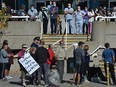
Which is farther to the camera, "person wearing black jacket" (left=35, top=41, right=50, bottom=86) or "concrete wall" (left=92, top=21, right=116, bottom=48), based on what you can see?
"concrete wall" (left=92, top=21, right=116, bottom=48)

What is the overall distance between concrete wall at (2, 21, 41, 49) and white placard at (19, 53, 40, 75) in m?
5.93

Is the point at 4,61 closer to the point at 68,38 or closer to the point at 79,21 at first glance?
the point at 68,38

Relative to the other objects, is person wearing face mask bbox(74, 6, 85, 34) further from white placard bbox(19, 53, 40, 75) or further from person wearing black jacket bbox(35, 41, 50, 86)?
white placard bbox(19, 53, 40, 75)

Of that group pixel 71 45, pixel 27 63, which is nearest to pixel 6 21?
pixel 71 45

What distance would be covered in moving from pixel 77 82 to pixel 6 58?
3628 mm

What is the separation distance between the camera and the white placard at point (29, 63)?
69.9 ft

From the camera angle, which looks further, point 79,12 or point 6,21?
point 79,12

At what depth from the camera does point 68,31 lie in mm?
29359

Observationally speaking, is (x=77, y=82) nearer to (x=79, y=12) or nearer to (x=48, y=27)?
(x=79, y=12)

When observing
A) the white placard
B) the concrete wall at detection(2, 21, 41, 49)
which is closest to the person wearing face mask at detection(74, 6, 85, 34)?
the concrete wall at detection(2, 21, 41, 49)

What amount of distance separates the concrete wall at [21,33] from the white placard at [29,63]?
593 cm

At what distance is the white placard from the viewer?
2130 cm

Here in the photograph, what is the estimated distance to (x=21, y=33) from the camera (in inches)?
1080

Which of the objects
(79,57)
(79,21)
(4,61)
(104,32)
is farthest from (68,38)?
(79,57)
